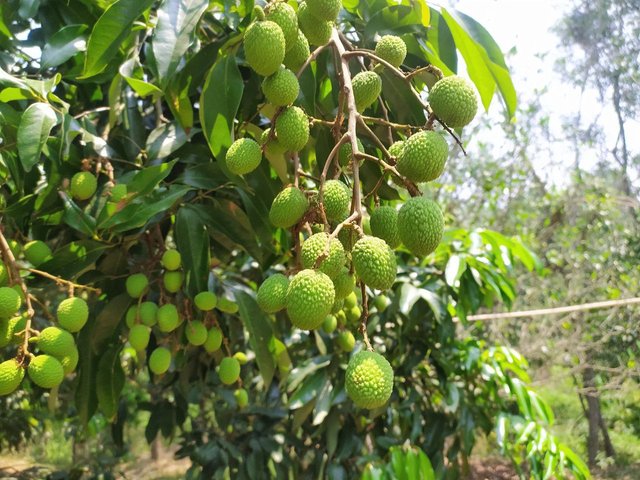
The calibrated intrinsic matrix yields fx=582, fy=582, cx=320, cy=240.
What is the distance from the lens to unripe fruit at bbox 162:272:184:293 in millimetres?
1129

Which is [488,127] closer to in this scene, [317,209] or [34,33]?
[34,33]

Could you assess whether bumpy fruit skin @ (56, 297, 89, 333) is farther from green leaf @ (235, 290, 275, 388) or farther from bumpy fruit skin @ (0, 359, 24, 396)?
green leaf @ (235, 290, 275, 388)

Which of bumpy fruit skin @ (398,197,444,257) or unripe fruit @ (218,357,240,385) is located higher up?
bumpy fruit skin @ (398,197,444,257)

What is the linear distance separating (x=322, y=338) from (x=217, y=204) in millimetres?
721

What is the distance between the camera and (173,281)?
113 centimetres

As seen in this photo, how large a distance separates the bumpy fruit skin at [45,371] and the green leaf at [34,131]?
0.95 ft

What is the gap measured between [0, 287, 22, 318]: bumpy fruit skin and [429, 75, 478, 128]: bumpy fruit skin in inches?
25.3

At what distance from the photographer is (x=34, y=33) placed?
1.31 metres

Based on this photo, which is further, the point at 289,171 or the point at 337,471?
the point at 337,471

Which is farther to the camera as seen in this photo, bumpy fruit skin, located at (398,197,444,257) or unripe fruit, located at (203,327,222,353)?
unripe fruit, located at (203,327,222,353)

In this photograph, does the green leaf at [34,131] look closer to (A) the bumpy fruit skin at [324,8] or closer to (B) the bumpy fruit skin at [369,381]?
(A) the bumpy fruit skin at [324,8]

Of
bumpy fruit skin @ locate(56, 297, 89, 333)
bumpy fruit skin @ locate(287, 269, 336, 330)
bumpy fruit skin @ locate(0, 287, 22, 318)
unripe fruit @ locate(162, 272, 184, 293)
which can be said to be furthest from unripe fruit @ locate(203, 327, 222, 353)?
bumpy fruit skin @ locate(287, 269, 336, 330)

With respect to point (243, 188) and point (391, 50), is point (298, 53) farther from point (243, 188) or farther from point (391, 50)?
point (243, 188)

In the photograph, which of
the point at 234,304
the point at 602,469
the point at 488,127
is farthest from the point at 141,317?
the point at 602,469
